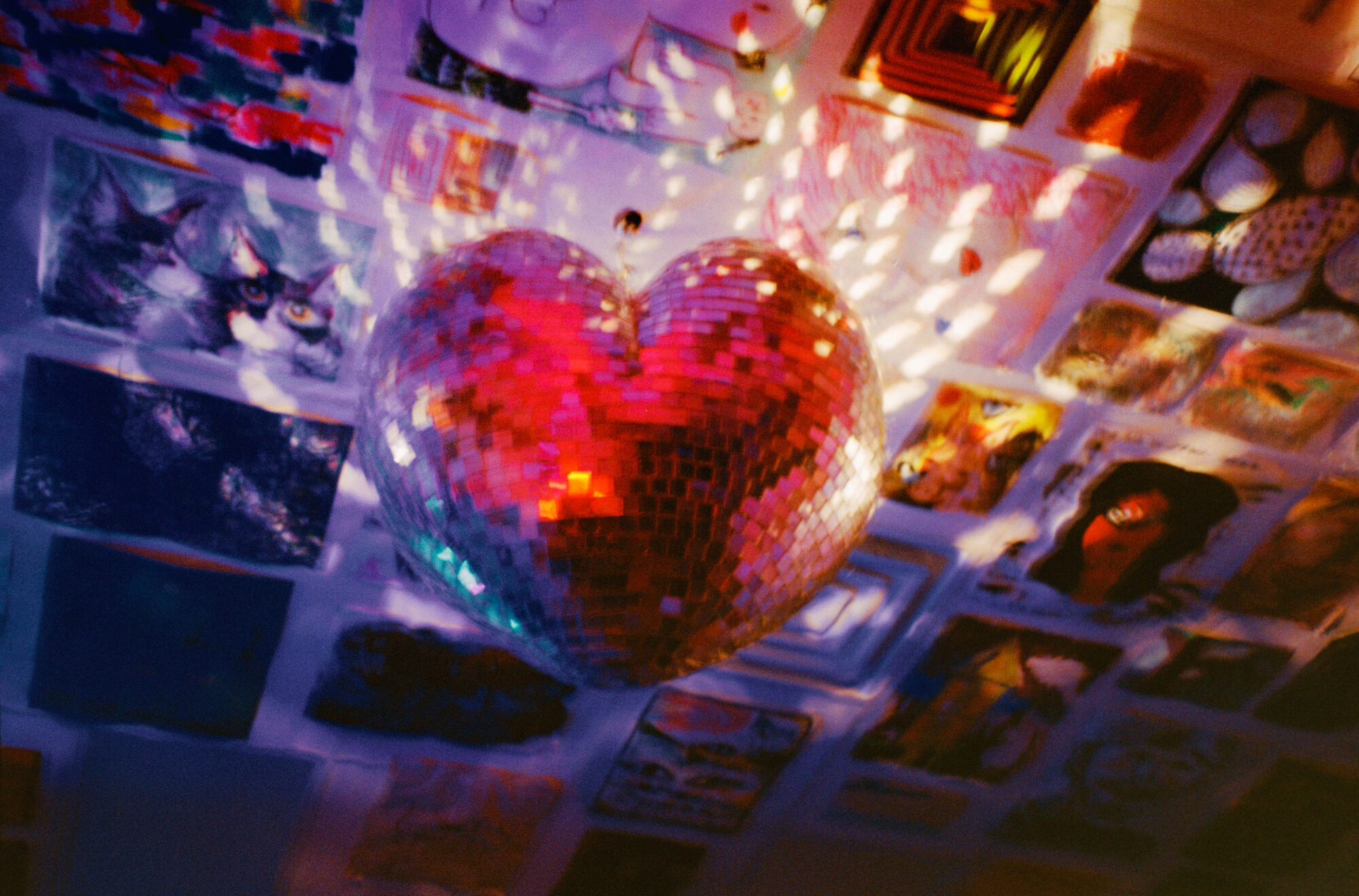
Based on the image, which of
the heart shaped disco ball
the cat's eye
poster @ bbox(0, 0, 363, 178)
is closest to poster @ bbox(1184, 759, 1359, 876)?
the heart shaped disco ball

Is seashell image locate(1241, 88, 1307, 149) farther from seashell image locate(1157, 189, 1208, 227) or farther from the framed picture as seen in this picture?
the framed picture

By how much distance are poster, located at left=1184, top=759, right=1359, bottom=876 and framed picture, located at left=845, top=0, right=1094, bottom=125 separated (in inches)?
73.8

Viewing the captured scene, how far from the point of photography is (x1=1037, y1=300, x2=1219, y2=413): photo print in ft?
3.31

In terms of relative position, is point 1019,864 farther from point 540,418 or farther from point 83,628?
point 83,628

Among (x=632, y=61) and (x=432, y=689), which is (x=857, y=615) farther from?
(x=632, y=61)

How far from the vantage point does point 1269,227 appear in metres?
0.91

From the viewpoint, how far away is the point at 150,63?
0.78 meters

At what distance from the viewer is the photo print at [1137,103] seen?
31.9 inches

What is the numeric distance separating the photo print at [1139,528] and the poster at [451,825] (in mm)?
1121

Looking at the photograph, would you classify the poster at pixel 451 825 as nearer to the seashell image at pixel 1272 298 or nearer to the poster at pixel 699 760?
the poster at pixel 699 760

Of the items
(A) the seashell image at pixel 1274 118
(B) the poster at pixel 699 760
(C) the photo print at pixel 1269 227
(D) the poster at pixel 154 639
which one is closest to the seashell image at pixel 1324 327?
(C) the photo print at pixel 1269 227

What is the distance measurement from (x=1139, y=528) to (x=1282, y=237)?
536 mm

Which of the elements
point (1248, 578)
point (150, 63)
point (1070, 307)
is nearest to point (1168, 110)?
point (1070, 307)

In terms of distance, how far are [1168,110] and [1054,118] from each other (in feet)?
0.46
